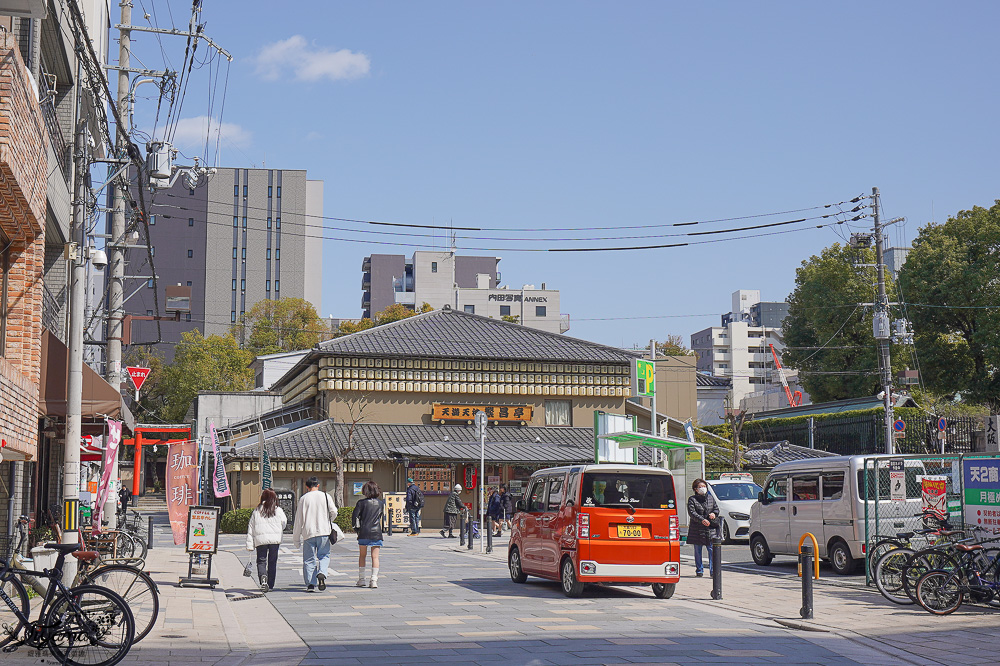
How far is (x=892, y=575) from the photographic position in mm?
14539

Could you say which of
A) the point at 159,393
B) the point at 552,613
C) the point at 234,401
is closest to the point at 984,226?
the point at 234,401

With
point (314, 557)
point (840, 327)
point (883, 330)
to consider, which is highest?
point (840, 327)

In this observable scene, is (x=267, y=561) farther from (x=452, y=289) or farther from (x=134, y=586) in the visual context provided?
(x=452, y=289)

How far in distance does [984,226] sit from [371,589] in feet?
129

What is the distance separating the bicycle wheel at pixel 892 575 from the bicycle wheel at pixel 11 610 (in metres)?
11.2

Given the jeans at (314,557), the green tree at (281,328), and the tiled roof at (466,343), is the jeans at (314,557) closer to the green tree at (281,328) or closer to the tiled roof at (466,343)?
the tiled roof at (466,343)

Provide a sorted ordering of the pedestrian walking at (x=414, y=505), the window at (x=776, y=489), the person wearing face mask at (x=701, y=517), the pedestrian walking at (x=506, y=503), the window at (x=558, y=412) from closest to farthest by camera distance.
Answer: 1. the person wearing face mask at (x=701, y=517)
2. the window at (x=776, y=489)
3. the pedestrian walking at (x=414, y=505)
4. the pedestrian walking at (x=506, y=503)
5. the window at (x=558, y=412)

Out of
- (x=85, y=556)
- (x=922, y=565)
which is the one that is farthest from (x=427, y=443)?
(x=85, y=556)

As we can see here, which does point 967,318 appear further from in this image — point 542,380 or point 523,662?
point 523,662

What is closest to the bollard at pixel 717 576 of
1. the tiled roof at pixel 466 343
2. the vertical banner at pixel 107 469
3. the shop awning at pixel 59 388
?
the shop awning at pixel 59 388

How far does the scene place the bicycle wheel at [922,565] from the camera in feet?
44.9

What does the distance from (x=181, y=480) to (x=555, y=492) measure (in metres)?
8.40

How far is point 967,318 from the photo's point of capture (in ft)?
153

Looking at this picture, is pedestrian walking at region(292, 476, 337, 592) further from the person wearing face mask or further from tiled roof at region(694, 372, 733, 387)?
tiled roof at region(694, 372, 733, 387)
